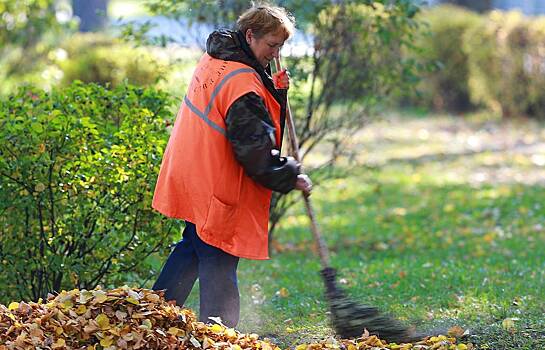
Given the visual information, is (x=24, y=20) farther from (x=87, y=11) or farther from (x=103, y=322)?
(x=87, y=11)

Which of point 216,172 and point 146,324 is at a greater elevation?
point 216,172

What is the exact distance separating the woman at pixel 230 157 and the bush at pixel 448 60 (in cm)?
1158

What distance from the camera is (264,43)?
13.3 ft

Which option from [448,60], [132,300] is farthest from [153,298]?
[448,60]

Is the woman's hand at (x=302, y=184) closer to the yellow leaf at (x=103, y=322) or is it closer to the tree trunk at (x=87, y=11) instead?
the yellow leaf at (x=103, y=322)

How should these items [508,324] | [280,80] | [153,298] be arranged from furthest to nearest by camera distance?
[508,324] → [280,80] → [153,298]

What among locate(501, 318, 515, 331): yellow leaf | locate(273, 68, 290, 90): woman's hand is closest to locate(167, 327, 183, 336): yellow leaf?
locate(273, 68, 290, 90): woman's hand

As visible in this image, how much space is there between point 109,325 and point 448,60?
1315cm

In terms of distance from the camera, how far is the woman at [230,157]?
12.8ft

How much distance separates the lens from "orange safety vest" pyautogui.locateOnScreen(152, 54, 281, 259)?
13.0ft

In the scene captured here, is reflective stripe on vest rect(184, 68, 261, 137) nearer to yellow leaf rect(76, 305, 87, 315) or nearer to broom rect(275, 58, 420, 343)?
broom rect(275, 58, 420, 343)

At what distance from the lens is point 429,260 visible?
7008mm

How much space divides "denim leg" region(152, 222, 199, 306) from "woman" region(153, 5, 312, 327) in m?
0.15

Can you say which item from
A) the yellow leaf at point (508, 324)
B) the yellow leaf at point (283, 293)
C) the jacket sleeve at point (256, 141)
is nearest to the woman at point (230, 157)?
the jacket sleeve at point (256, 141)
